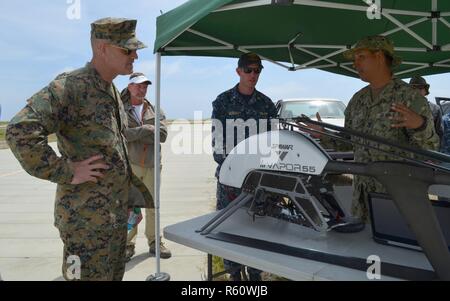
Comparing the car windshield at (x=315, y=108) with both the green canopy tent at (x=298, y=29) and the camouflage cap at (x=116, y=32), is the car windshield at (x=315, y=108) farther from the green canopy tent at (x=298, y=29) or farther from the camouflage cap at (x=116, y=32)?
the camouflage cap at (x=116, y=32)

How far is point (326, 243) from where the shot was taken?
180cm

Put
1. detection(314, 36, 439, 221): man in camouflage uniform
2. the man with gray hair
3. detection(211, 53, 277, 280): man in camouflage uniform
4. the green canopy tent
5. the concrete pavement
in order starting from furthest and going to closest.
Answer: the man with gray hair
the concrete pavement
detection(211, 53, 277, 280): man in camouflage uniform
the green canopy tent
detection(314, 36, 439, 221): man in camouflage uniform

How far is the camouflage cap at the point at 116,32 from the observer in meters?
1.84

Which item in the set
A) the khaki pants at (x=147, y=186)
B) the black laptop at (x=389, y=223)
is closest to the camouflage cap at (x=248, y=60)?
the black laptop at (x=389, y=223)

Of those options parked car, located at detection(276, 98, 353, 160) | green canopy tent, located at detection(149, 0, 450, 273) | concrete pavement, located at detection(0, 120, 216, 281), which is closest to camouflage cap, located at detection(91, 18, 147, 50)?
green canopy tent, located at detection(149, 0, 450, 273)

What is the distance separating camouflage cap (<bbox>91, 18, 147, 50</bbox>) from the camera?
1842 millimetres

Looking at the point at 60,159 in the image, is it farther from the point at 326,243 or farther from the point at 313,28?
the point at 313,28

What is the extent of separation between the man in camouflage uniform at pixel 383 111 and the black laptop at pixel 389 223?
0.32 m

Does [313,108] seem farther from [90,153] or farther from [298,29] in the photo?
[90,153]

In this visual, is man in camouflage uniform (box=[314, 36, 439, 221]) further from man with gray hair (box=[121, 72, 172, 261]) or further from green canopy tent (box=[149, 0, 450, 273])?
man with gray hair (box=[121, 72, 172, 261])

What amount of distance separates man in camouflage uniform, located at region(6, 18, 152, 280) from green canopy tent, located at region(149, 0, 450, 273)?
22.5 inches

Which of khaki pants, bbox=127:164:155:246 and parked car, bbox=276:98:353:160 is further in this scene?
parked car, bbox=276:98:353:160

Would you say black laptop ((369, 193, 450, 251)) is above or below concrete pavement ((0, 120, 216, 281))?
above

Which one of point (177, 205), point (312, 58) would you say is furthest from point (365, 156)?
point (177, 205)
